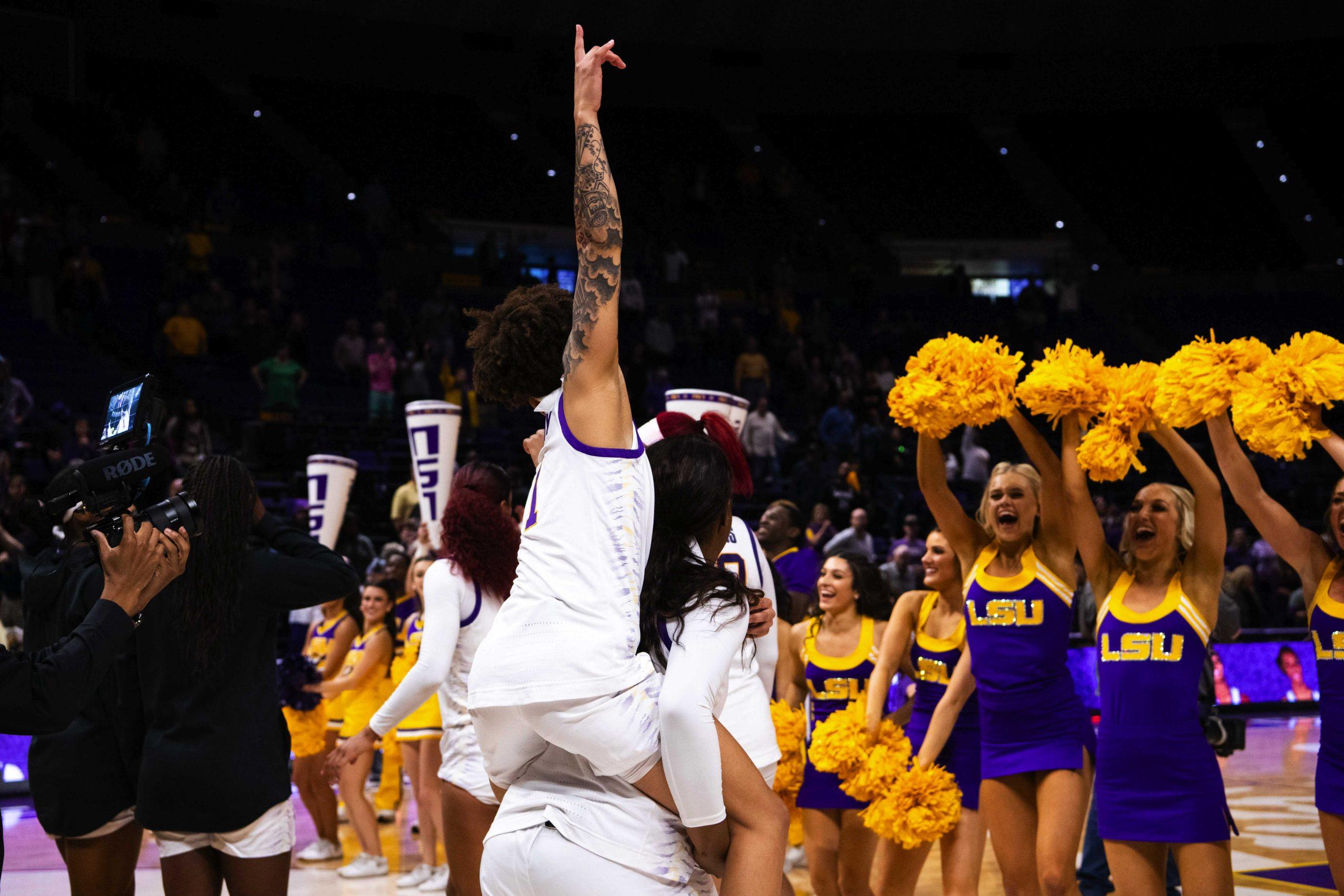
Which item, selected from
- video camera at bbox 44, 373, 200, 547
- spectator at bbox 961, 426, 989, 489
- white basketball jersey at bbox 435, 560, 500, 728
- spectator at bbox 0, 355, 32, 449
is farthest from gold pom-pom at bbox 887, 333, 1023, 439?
spectator at bbox 961, 426, 989, 489

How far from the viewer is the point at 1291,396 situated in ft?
12.2

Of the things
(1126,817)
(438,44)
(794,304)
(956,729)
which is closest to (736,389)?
(794,304)

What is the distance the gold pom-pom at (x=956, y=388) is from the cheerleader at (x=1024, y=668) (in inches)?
3.9

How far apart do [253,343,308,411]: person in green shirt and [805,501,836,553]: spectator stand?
17.6ft

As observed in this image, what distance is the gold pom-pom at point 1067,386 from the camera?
418 cm

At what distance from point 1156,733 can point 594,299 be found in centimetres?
260

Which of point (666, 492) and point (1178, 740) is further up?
point (666, 492)

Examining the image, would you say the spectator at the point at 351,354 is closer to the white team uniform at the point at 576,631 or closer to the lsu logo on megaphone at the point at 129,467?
the lsu logo on megaphone at the point at 129,467

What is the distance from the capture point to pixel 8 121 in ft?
57.3

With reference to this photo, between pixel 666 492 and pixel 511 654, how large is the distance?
42cm

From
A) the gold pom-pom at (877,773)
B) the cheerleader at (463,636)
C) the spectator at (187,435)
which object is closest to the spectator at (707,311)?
the spectator at (187,435)

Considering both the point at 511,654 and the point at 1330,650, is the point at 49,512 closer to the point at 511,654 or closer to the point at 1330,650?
the point at 511,654

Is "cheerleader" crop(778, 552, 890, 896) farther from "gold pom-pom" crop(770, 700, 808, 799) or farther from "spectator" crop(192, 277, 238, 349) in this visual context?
"spectator" crop(192, 277, 238, 349)

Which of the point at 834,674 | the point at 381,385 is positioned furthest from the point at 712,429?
the point at 381,385
